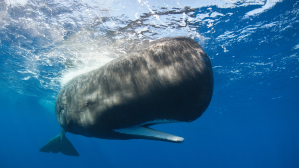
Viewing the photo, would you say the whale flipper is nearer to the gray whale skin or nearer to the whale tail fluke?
the gray whale skin

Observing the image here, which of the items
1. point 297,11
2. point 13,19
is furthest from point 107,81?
point 297,11

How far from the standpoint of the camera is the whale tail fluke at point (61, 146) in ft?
23.6

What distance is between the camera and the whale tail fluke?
7.18 meters

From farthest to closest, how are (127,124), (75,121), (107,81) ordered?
(75,121)
(107,81)
(127,124)

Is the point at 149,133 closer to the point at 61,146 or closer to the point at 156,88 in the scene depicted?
the point at 156,88

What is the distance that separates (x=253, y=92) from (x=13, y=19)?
27.2m

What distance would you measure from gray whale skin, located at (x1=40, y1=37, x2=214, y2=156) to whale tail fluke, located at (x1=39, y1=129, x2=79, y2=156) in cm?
613

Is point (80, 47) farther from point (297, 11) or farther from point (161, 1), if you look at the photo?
point (297, 11)

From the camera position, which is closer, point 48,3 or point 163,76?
point 163,76

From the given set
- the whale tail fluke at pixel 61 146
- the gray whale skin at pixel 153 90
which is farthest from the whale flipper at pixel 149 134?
the whale tail fluke at pixel 61 146

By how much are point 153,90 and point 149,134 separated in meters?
0.60

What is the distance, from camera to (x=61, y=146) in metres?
7.31

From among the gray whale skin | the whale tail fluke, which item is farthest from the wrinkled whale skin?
the whale tail fluke

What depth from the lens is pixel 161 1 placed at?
665 centimetres
